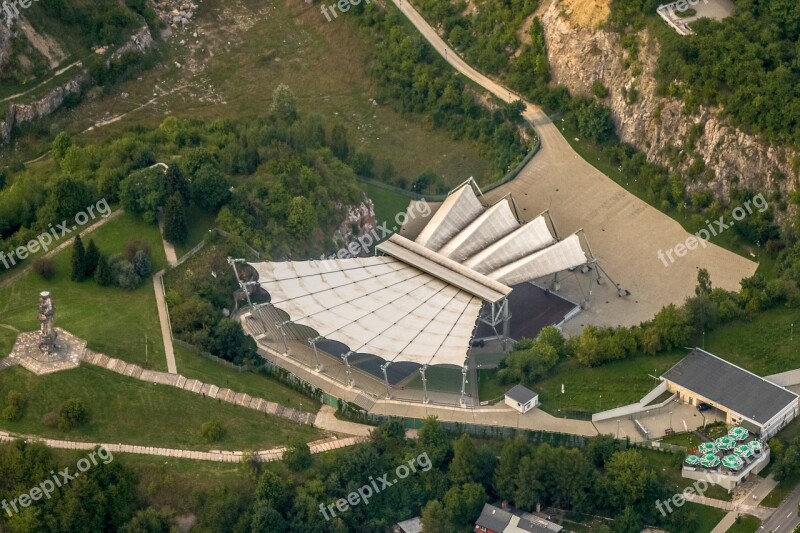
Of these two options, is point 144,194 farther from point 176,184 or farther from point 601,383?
point 601,383

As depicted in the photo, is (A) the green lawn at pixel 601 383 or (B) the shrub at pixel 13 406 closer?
(B) the shrub at pixel 13 406

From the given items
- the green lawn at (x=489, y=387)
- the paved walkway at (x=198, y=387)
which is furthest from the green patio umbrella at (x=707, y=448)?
the paved walkway at (x=198, y=387)

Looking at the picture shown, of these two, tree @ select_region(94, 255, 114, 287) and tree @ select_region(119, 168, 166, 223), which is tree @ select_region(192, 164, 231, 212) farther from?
tree @ select_region(94, 255, 114, 287)

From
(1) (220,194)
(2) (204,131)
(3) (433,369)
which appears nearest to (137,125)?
(2) (204,131)

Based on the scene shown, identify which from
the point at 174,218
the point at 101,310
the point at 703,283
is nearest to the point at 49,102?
the point at 174,218

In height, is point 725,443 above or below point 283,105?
below

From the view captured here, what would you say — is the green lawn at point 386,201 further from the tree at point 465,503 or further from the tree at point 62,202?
the tree at point 465,503
